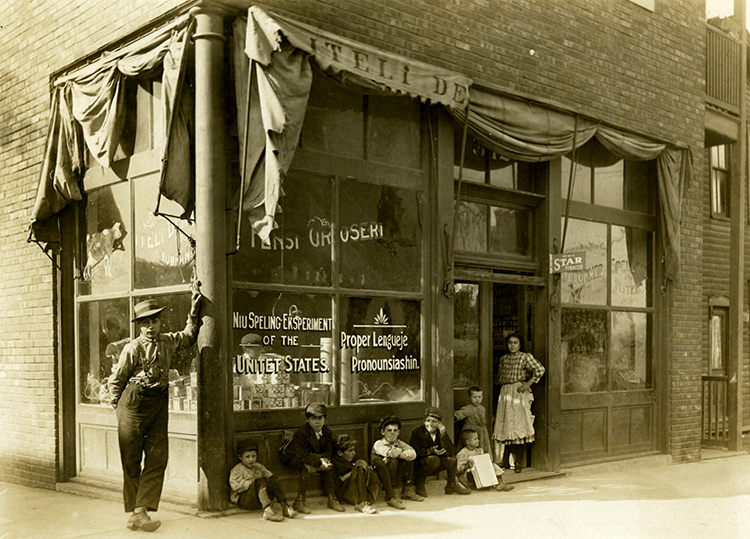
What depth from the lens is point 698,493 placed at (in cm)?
932

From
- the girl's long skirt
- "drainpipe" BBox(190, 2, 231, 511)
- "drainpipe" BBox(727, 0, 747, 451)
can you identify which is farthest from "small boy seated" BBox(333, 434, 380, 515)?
"drainpipe" BBox(727, 0, 747, 451)

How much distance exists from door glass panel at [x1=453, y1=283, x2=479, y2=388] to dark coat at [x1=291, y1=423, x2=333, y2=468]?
2414mm

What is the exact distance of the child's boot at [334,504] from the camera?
7.44 m

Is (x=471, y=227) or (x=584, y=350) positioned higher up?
(x=471, y=227)

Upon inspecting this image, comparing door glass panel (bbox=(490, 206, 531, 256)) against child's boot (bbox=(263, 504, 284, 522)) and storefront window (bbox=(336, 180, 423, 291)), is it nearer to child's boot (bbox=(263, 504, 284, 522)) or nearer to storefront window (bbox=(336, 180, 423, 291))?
storefront window (bbox=(336, 180, 423, 291))

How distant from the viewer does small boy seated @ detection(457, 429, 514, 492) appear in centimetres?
875

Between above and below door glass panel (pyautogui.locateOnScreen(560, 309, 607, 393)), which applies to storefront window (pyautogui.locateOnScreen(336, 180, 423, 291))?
above

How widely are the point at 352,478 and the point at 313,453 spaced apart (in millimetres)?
531

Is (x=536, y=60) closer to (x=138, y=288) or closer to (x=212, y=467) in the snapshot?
(x=138, y=288)

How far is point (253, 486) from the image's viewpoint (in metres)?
7.05

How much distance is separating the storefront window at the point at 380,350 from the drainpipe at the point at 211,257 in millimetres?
1537

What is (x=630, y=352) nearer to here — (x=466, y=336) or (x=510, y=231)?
(x=510, y=231)

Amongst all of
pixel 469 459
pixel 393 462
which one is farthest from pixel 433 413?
pixel 469 459

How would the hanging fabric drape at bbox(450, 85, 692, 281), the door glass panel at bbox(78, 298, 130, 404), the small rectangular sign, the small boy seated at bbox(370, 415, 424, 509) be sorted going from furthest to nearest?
the small rectangular sign < the hanging fabric drape at bbox(450, 85, 692, 281) < the door glass panel at bbox(78, 298, 130, 404) < the small boy seated at bbox(370, 415, 424, 509)
